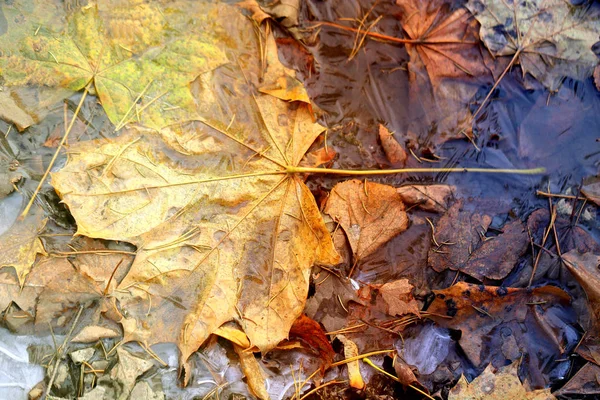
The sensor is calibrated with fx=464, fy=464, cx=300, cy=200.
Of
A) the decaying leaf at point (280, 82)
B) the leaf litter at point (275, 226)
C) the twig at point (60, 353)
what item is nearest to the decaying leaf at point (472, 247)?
the leaf litter at point (275, 226)

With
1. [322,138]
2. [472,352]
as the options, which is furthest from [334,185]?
[472,352]

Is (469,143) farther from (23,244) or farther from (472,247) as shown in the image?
(23,244)

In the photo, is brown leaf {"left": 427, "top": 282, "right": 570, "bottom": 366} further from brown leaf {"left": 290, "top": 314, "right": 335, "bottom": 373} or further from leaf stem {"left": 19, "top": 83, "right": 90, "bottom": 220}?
leaf stem {"left": 19, "top": 83, "right": 90, "bottom": 220}

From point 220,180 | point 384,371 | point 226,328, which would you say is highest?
point 220,180

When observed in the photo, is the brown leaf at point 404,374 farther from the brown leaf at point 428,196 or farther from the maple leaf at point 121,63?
the maple leaf at point 121,63

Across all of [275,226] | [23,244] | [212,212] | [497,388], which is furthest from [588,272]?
[23,244]

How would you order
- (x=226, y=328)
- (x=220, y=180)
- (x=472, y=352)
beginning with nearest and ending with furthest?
(x=220, y=180), (x=226, y=328), (x=472, y=352)

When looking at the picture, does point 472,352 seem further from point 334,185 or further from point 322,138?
point 322,138

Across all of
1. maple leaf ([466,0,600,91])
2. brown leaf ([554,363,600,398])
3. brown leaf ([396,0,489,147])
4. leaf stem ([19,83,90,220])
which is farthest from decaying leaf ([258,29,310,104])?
brown leaf ([554,363,600,398])
